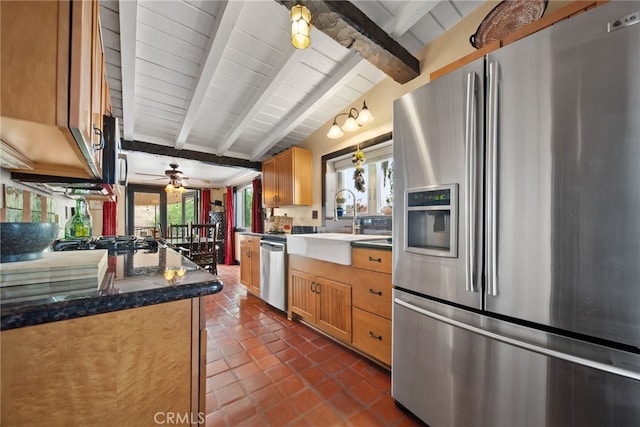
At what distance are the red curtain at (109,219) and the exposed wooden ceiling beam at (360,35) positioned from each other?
22.0 ft

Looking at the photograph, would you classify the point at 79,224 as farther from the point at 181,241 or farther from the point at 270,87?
the point at 181,241

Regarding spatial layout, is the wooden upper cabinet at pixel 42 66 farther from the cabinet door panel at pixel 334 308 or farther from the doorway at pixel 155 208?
the doorway at pixel 155 208

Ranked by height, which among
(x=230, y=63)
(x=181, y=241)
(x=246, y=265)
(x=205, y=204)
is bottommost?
(x=246, y=265)

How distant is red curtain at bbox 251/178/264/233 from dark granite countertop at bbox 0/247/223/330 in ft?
13.1

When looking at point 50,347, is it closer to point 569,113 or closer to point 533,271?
point 533,271

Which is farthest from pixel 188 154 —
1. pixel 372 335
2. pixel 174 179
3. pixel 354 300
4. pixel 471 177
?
pixel 471 177

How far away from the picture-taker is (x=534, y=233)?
0.89m

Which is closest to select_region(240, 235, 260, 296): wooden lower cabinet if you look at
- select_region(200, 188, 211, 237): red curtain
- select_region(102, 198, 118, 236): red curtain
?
select_region(200, 188, 211, 237): red curtain

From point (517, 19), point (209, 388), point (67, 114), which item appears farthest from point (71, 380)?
point (517, 19)

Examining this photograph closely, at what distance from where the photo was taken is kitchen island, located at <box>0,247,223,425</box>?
0.53 metres

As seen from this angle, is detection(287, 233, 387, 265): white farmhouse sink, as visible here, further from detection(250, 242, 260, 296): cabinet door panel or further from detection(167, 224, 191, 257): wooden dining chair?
detection(167, 224, 191, 257): wooden dining chair

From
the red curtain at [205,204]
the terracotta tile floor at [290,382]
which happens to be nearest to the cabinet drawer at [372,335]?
the terracotta tile floor at [290,382]

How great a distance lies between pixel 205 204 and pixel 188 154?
382cm

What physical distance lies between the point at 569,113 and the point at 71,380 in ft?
5.44
